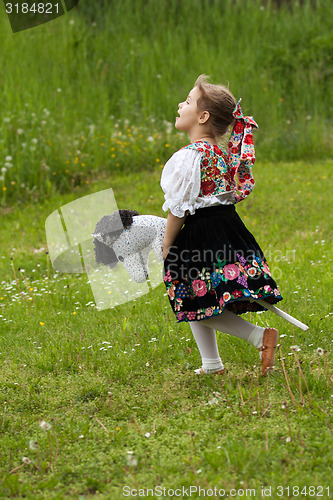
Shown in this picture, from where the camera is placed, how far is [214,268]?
12.0 ft

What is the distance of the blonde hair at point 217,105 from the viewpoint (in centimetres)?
375

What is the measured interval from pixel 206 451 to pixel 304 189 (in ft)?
22.0

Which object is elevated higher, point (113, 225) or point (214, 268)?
point (113, 225)

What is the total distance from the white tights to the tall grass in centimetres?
636

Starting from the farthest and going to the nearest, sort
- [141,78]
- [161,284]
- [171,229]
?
[141,78]
[161,284]
[171,229]

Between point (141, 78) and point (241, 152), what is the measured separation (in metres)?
9.03

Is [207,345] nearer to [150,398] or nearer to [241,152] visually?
[150,398]

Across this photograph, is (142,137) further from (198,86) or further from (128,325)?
(198,86)

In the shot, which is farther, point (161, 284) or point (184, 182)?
A: point (161, 284)

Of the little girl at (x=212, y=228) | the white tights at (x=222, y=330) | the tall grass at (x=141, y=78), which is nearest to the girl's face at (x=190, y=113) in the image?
the little girl at (x=212, y=228)

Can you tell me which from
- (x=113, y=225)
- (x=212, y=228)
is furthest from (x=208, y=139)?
(x=113, y=225)

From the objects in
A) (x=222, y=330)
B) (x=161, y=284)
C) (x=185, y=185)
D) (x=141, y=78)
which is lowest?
(x=161, y=284)

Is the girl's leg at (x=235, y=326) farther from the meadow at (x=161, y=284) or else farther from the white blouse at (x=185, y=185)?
the white blouse at (x=185, y=185)

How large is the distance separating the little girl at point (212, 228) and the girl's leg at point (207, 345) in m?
0.12
